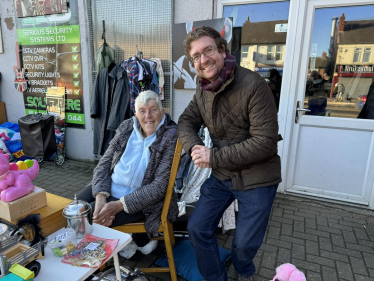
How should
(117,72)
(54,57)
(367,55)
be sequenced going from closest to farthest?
(367,55), (117,72), (54,57)

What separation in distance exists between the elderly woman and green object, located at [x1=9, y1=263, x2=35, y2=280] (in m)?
0.86

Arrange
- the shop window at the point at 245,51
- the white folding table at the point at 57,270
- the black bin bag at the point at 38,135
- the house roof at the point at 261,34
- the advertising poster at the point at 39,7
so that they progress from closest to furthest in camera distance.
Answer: the white folding table at the point at 57,270 < the house roof at the point at 261,34 < the shop window at the point at 245,51 < the advertising poster at the point at 39,7 < the black bin bag at the point at 38,135

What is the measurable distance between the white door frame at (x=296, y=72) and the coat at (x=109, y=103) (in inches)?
64.5

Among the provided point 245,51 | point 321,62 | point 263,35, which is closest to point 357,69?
point 321,62

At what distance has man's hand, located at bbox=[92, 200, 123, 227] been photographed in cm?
182

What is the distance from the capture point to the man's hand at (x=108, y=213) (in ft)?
5.97

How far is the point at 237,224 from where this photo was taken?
1768 mm

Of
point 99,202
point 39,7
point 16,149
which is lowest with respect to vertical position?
point 16,149

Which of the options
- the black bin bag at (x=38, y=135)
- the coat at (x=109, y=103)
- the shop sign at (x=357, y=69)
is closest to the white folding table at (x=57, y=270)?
the coat at (x=109, y=103)

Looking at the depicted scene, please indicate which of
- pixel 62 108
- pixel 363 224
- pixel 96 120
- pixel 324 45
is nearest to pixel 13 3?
pixel 62 108

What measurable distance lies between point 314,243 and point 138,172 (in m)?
1.91

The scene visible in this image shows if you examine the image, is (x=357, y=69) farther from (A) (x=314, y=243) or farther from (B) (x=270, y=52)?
(A) (x=314, y=243)

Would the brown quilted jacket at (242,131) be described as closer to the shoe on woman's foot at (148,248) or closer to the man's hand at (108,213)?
the man's hand at (108,213)

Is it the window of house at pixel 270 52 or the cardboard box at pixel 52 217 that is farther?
the window of house at pixel 270 52
